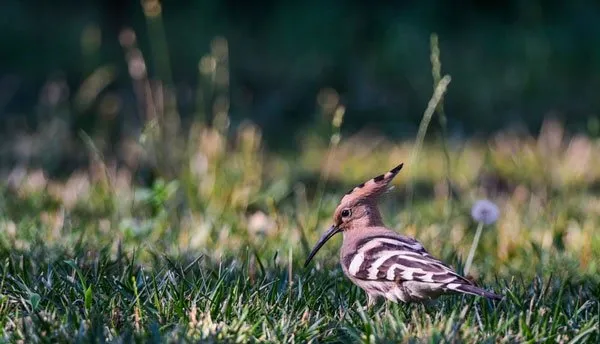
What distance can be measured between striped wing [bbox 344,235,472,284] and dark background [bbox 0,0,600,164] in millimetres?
3548

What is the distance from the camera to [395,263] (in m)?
2.98

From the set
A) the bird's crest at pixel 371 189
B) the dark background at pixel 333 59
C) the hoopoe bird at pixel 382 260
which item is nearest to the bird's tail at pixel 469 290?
the hoopoe bird at pixel 382 260

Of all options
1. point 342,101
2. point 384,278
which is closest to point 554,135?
point 342,101

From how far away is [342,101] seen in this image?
7535mm

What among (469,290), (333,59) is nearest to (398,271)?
(469,290)

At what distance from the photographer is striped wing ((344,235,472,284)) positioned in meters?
2.86

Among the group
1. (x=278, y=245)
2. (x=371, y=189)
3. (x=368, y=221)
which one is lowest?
(x=278, y=245)

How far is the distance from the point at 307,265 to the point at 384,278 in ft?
2.01

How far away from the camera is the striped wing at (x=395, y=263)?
2863 mm

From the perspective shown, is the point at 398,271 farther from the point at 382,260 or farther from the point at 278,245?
the point at 278,245

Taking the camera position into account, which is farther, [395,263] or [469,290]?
[395,263]

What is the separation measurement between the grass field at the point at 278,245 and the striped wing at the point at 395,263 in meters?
0.11

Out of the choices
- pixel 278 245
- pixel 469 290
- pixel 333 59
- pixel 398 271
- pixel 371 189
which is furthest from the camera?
pixel 333 59

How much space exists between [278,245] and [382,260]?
1178 mm
